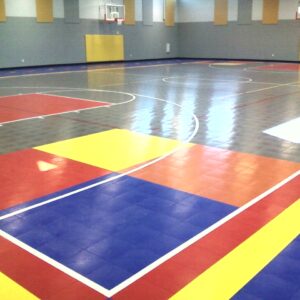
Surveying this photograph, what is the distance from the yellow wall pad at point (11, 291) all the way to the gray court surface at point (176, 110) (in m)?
4.17

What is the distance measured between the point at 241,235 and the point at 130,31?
2718 cm

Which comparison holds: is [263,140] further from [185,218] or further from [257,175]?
[185,218]

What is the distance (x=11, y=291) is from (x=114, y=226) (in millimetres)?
1393

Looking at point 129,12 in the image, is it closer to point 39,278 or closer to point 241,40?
point 241,40

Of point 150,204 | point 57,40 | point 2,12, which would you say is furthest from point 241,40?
point 150,204

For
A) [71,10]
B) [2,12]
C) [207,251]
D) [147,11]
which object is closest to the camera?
[207,251]

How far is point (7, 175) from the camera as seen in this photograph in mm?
6023

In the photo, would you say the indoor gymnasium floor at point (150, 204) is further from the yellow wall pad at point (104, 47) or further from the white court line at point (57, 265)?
the yellow wall pad at point (104, 47)

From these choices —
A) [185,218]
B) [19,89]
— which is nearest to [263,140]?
[185,218]

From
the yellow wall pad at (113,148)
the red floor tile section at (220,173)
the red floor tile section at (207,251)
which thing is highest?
the yellow wall pad at (113,148)

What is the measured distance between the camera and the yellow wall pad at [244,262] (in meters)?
3.30

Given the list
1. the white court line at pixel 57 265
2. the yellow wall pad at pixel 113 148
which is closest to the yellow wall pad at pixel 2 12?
the yellow wall pad at pixel 113 148

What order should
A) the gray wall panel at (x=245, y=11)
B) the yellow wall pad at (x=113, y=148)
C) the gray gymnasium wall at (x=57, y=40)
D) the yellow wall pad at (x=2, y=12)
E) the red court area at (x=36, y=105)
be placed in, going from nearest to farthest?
the yellow wall pad at (x=113, y=148) < the red court area at (x=36, y=105) < the yellow wall pad at (x=2, y=12) < the gray gymnasium wall at (x=57, y=40) < the gray wall panel at (x=245, y=11)

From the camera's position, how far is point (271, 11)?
28547 millimetres
